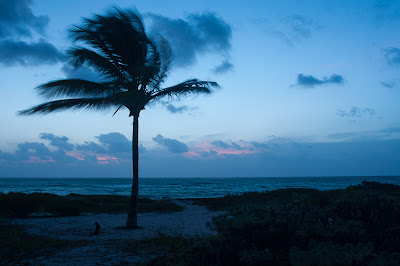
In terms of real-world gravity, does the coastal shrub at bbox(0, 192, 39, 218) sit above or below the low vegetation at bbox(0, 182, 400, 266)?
below

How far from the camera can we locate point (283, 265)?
181 inches

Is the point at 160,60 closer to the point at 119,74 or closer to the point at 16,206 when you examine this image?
the point at 119,74

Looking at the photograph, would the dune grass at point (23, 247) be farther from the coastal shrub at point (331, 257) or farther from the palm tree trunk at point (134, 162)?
the coastal shrub at point (331, 257)

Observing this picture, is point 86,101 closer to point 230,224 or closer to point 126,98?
point 126,98

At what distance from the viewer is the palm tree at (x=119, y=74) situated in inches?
428

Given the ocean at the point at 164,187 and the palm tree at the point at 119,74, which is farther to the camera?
the ocean at the point at 164,187

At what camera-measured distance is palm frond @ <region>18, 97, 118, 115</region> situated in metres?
10.8

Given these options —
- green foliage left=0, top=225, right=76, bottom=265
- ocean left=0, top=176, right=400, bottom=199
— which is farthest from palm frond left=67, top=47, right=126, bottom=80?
ocean left=0, top=176, right=400, bottom=199

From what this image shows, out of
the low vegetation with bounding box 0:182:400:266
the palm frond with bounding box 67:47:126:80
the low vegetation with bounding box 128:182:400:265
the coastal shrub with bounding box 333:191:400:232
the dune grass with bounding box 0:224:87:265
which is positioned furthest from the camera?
the palm frond with bounding box 67:47:126:80

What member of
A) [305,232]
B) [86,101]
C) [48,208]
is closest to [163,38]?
[86,101]

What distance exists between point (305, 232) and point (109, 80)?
30.6 feet

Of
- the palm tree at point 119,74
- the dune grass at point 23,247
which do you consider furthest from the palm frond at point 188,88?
the dune grass at point 23,247

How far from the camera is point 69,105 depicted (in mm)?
11172

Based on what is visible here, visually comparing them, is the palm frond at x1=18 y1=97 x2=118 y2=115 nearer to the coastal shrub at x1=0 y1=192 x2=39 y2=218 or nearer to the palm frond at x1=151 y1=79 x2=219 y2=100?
the palm frond at x1=151 y1=79 x2=219 y2=100
